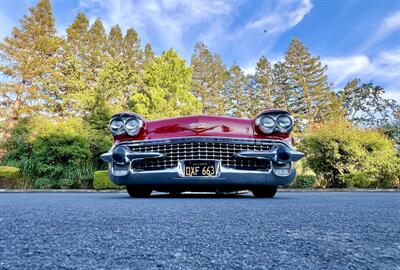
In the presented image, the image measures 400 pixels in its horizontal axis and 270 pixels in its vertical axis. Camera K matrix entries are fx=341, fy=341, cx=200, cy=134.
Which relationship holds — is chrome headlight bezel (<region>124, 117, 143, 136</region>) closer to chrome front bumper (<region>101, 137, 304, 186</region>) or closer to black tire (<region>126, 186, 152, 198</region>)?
chrome front bumper (<region>101, 137, 304, 186</region>)

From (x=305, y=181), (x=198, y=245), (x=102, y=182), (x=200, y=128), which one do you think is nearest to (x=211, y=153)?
(x=200, y=128)

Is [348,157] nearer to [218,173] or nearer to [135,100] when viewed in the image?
[218,173]

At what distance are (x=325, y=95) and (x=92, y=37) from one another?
22.1 metres

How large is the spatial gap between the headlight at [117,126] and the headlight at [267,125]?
5.48ft

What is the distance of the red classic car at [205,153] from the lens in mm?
3785

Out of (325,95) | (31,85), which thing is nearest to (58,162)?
(31,85)

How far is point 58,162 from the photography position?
36.4 ft

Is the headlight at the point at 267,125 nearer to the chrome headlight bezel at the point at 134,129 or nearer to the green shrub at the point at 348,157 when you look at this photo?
the chrome headlight bezel at the point at 134,129

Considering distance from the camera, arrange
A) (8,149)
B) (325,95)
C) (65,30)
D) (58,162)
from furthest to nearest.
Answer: (325,95) → (65,30) → (8,149) → (58,162)

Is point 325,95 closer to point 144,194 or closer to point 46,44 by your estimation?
point 46,44

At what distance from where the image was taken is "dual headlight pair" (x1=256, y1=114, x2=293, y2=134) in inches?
159

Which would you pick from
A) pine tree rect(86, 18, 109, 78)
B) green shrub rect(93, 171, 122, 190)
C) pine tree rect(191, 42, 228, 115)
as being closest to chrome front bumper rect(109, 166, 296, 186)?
green shrub rect(93, 171, 122, 190)

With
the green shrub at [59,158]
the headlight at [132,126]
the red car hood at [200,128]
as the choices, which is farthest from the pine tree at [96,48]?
the red car hood at [200,128]

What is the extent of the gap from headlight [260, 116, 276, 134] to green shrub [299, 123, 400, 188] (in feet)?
24.5
